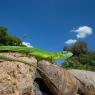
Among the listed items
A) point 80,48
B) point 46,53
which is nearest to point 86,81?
point 46,53

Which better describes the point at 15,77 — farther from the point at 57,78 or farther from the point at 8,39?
the point at 57,78

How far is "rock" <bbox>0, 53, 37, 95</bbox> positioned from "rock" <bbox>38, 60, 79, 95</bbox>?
65 cm

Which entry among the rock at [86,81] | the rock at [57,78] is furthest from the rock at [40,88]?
the rock at [86,81]

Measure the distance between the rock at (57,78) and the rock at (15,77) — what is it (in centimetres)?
65

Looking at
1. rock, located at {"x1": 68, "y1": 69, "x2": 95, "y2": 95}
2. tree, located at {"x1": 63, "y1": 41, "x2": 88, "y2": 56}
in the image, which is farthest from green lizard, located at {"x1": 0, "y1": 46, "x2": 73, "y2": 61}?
tree, located at {"x1": 63, "y1": 41, "x2": 88, "y2": 56}

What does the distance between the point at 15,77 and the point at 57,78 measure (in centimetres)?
131

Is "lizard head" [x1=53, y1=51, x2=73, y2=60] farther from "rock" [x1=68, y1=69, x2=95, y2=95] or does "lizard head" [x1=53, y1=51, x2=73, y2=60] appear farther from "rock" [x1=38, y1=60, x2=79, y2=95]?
"rock" [x1=68, y1=69, x2=95, y2=95]

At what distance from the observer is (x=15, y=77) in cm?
364

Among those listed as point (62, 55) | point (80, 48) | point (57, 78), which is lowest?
point (57, 78)

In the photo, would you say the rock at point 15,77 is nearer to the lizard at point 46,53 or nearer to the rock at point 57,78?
the lizard at point 46,53

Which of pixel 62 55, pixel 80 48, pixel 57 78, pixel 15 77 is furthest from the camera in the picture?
pixel 80 48

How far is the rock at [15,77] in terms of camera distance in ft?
11.3

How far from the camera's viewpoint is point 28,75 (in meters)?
3.93

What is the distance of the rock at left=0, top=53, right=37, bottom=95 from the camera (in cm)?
344
